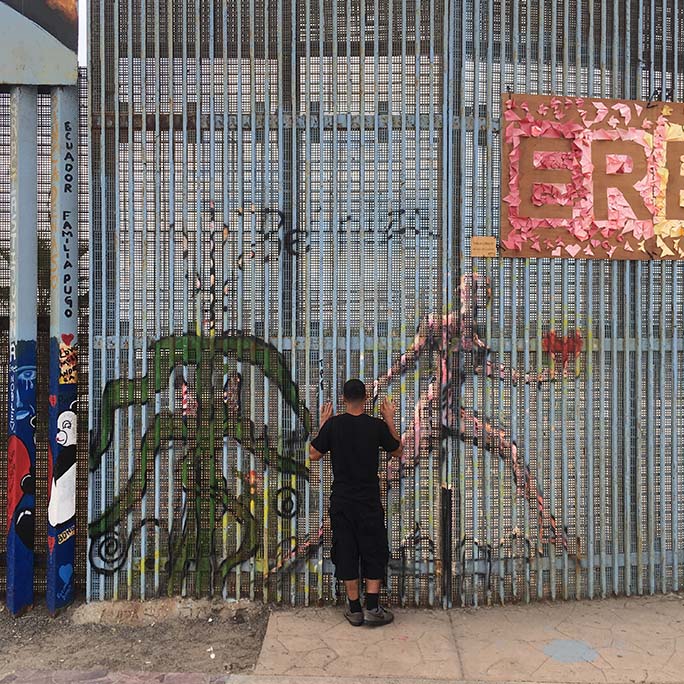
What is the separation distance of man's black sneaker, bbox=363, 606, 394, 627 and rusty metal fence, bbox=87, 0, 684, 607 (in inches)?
9.5

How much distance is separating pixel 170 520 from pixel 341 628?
1320mm

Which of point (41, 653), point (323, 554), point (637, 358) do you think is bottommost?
point (41, 653)

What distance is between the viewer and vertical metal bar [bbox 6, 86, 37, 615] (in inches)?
157

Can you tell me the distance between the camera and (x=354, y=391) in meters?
3.77

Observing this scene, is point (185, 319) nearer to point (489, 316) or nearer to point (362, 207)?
point (362, 207)

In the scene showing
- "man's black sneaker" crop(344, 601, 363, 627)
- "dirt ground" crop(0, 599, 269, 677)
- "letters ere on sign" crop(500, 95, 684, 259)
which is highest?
"letters ere on sign" crop(500, 95, 684, 259)

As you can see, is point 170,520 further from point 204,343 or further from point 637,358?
point 637,358

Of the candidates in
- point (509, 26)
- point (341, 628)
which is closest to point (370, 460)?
point (341, 628)

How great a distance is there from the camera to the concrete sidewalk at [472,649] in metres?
3.31

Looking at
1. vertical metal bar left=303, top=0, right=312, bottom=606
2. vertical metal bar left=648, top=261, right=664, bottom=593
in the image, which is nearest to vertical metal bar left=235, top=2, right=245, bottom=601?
vertical metal bar left=303, top=0, right=312, bottom=606

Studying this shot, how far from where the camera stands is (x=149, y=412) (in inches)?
160

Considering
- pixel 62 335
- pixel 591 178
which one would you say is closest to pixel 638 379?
pixel 591 178

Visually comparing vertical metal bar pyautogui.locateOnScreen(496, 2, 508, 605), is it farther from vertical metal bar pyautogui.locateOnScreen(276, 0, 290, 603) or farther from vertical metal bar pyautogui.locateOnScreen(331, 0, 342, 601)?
vertical metal bar pyautogui.locateOnScreen(276, 0, 290, 603)

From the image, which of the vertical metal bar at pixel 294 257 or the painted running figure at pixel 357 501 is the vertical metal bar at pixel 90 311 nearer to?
the vertical metal bar at pixel 294 257
